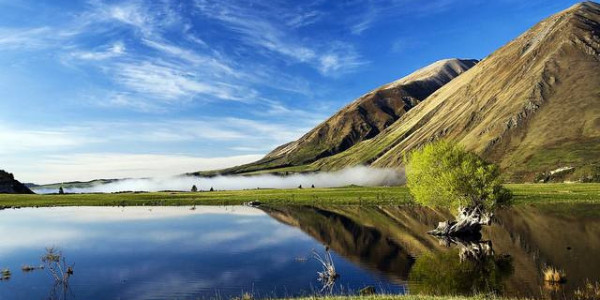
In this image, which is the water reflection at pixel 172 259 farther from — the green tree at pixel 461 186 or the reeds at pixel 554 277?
the green tree at pixel 461 186

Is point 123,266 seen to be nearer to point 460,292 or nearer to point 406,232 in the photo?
point 460,292

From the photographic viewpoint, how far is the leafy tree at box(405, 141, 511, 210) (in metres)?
77.4

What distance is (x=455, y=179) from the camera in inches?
3081

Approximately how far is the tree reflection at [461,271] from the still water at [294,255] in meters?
0.12

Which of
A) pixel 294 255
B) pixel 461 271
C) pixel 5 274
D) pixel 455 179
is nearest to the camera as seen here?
pixel 461 271

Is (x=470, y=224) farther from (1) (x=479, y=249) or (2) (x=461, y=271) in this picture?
(2) (x=461, y=271)

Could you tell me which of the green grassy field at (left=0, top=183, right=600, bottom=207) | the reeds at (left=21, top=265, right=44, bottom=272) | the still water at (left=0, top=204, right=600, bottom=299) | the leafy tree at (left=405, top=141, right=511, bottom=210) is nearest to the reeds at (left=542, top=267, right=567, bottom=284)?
the still water at (left=0, top=204, right=600, bottom=299)

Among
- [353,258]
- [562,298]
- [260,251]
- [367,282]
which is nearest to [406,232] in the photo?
[353,258]

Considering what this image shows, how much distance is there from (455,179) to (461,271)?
96.4 ft

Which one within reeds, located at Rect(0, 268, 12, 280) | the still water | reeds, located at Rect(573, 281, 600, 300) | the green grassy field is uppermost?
the green grassy field

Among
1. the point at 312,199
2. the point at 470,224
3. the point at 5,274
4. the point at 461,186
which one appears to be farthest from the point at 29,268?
the point at 312,199

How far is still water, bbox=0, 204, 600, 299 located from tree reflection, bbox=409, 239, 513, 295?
12 centimetres

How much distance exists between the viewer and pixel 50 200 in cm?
17388

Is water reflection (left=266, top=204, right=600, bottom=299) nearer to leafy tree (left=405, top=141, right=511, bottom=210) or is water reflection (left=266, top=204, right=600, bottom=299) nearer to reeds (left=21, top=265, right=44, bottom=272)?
leafy tree (left=405, top=141, right=511, bottom=210)
